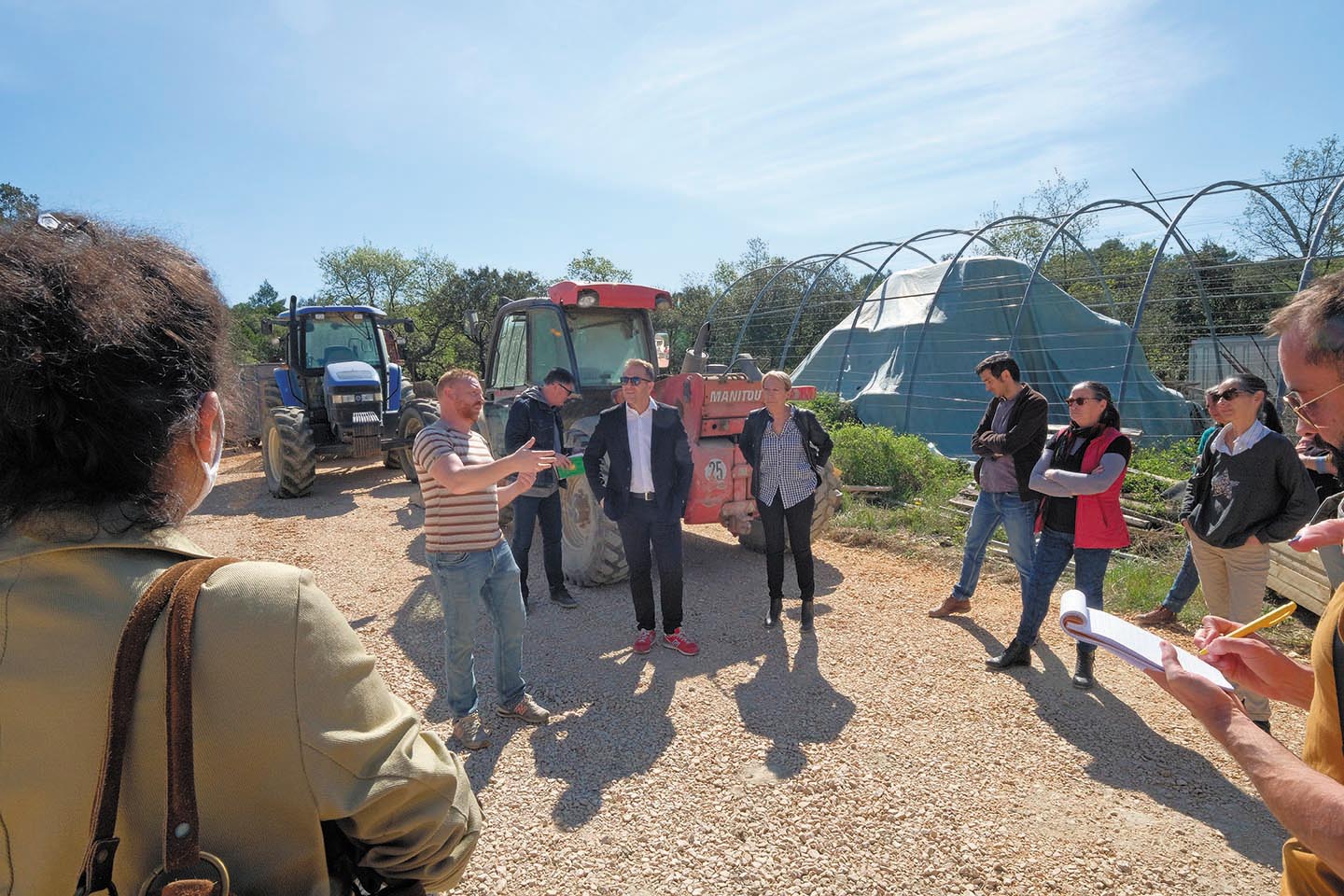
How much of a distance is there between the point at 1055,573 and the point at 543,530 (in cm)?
337

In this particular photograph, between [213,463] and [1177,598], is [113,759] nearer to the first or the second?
[213,463]

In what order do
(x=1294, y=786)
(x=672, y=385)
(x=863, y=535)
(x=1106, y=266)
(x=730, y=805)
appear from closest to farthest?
(x=1294, y=786), (x=730, y=805), (x=672, y=385), (x=863, y=535), (x=1106, y=266)

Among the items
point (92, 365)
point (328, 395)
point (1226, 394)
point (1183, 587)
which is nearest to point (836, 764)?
point (1226, 394)

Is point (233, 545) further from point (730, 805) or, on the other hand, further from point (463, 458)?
point (730, 805)

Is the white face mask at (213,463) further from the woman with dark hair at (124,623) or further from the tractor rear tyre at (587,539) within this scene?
the tractor rear tyre at (587,539)

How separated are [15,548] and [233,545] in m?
7.59

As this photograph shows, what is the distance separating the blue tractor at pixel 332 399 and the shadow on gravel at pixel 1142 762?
291 inches

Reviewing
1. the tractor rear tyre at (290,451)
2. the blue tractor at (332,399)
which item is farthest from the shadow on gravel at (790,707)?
the tractor rear tyre at (290,451)

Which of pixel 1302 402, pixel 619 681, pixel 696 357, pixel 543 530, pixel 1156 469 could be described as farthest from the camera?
pixel 1156 469

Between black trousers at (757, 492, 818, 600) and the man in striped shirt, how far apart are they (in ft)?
6.44

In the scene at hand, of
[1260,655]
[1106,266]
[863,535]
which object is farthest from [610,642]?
[1106,266]

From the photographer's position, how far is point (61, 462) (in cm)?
89

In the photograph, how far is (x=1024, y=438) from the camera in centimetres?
438

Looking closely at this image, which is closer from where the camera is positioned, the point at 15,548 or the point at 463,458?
the point at 15,548
